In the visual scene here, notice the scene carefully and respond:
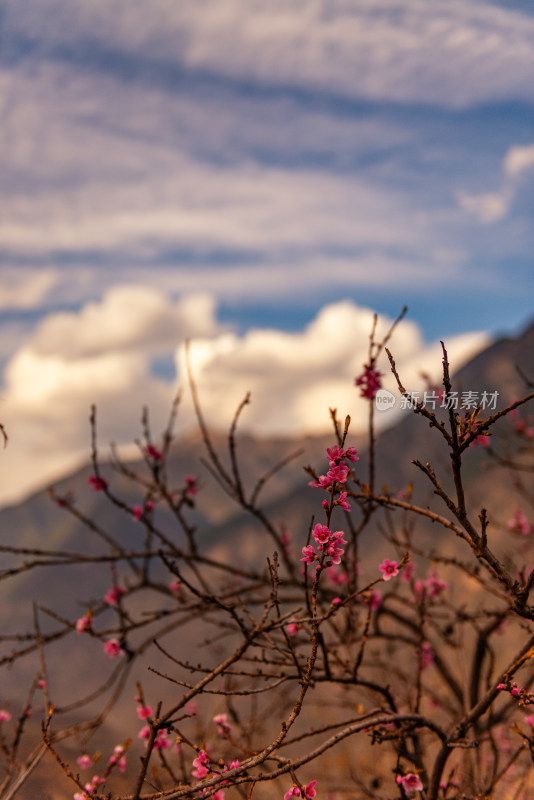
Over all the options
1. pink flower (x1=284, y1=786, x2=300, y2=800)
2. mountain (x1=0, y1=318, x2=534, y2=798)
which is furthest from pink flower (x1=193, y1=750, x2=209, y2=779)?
mountain (x1=0, y1=318, x2=534, y2=798)

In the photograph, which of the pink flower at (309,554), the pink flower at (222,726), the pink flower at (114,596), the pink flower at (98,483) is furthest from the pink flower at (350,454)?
the pink flower at (98,483)

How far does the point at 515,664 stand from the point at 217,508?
559ft

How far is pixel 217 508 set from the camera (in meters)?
170

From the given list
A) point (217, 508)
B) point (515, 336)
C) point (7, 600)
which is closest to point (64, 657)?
point (7, 600)

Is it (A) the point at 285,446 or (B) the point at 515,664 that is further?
(A) the point at 285,446

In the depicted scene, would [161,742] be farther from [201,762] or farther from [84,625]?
[84,625]

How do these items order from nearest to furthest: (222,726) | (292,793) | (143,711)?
(292,793)
(222,726)
(143,711)

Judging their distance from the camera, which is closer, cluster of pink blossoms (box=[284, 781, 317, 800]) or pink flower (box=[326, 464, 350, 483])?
pink flower (box=[326, 464, 350, 483])

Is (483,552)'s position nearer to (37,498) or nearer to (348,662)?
(348,662)

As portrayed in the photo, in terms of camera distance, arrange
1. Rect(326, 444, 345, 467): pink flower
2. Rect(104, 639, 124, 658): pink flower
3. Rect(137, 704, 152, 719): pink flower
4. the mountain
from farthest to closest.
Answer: the mountain, Rect(104, 639, 124, 658): pink flower, Rect(137, 704, 152, 719): pink flower, Rect(326, 444, 345, 467): pink flower

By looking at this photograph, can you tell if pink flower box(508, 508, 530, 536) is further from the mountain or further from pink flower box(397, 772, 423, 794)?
the mountain

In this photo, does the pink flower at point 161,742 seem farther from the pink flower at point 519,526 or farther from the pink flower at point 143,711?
the pink flower at point 519,526

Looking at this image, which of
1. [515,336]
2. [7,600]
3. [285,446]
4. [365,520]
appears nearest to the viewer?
[365,520]

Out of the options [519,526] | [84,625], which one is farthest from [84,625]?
[519,526]
